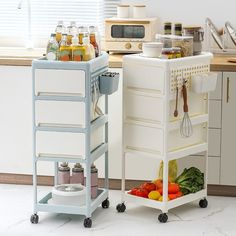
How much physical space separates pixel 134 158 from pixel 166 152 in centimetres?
63

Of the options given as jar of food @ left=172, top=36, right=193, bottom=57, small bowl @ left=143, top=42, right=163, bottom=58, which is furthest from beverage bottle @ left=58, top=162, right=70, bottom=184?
jar of food @ left=172, top=36, right=193, bottom=57

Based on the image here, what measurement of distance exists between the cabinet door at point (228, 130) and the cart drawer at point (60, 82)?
1.06 m

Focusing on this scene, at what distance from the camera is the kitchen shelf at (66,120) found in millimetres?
4219

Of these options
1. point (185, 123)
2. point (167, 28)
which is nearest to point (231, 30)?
point (167, 28)

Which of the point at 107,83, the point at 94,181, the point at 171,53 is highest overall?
the point at 171,53

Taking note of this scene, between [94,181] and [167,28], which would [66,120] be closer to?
[94,181]

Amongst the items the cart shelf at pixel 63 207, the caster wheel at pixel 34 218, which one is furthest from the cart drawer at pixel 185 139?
the caster wheel at pixel 34 218

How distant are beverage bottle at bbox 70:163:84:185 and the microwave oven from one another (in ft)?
3.12

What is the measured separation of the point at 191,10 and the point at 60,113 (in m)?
1.47

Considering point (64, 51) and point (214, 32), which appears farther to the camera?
point (214, 32)

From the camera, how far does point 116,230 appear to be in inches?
172

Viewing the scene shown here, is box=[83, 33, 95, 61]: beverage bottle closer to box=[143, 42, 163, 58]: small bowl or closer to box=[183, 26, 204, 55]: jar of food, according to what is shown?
box=[143, 42, 163, 58]: small bowl

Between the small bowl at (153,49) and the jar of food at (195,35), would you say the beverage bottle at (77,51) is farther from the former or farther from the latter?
the jar of food at (195,35)

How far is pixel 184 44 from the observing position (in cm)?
451
